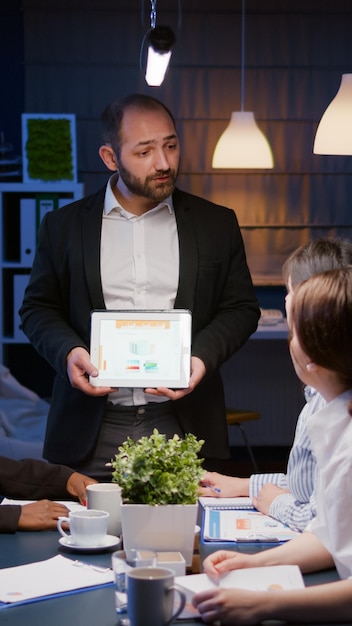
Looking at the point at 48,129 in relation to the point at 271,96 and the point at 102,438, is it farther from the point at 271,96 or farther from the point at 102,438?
the point at 102,438

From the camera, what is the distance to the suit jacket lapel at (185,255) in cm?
317

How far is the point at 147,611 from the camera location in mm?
1648

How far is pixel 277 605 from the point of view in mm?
1719

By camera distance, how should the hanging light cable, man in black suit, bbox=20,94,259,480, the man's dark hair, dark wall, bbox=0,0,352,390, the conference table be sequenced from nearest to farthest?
1. the conference table
2. man in black suit, bbox=20,94,259,480
3. the man's dark hair
4. the hanging light cable
5. dark wall, bbox=0,0,352,390

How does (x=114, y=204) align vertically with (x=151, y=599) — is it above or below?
above

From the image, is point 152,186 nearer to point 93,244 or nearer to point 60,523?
point 93,244

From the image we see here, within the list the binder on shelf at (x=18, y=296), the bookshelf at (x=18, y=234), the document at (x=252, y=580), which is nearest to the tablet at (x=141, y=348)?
the document at (x=252, y=580)

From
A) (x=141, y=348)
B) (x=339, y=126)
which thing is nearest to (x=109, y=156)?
(x=141, y=348)

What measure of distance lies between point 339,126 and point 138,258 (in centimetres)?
140

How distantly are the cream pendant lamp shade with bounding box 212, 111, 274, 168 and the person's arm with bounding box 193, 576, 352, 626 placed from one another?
474 centimetres

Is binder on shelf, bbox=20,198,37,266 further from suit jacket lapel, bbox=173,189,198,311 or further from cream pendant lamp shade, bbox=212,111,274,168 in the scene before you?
suit jacket lapel, bbox=173,189,198,311

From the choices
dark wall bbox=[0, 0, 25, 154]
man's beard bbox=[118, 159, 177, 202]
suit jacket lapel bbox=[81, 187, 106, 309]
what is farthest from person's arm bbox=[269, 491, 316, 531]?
dark wall bbox=[0, 0, 25, 154]

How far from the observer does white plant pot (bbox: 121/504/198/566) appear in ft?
6.51

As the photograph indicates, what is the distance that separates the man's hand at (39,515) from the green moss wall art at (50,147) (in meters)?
4.52
